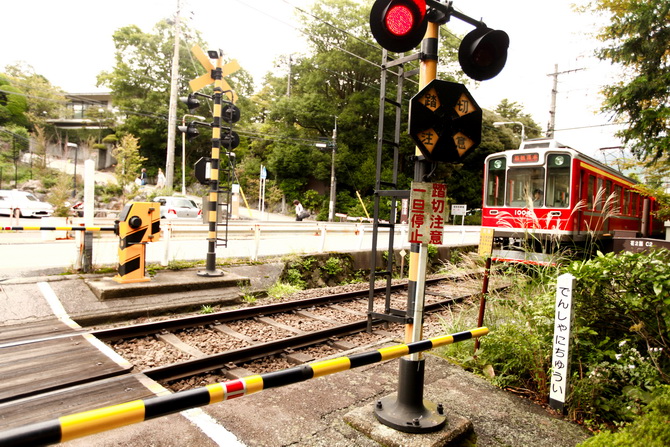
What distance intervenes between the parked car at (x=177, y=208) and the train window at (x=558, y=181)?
1810 centimetres

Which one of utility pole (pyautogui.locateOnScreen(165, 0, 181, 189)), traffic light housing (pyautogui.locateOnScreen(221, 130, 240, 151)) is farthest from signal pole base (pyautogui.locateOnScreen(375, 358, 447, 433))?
utility pole (pyautogui.locateOnScreen(165, 0, 181, 189))

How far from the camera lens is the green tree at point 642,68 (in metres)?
7.11

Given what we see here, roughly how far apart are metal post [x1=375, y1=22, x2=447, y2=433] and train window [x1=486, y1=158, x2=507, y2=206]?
8.60 m

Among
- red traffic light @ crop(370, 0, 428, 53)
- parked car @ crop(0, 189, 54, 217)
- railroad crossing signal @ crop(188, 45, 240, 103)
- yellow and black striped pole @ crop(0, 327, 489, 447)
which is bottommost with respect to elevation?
yellow and black striped pole @ crop(0, 327, 489, 447)

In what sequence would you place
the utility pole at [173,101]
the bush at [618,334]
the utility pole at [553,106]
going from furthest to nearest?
Result: 1. the utility pole at [173,101]
2. the utility pole at [553,106]
3. the bush at [618,334]

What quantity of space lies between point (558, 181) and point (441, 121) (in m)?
8.54

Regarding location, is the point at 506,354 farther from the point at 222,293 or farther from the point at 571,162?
the point at 571,162

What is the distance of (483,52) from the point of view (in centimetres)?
335

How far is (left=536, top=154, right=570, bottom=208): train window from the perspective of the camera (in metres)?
9.91

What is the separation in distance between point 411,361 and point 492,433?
0.82m

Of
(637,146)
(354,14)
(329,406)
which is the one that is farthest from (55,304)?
(354,14)

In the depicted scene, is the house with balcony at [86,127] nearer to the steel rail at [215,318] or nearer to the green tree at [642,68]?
the steel rail at [215,318]

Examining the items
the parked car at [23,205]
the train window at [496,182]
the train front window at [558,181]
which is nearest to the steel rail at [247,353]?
the train front window at [558,181]

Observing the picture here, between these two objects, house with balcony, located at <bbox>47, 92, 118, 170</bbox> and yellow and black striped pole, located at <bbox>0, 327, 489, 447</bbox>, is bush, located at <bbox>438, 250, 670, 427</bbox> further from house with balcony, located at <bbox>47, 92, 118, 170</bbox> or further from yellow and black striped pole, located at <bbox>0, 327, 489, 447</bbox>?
house with balcony, located at <bbox>47, 92, 118, 170</bbox>
